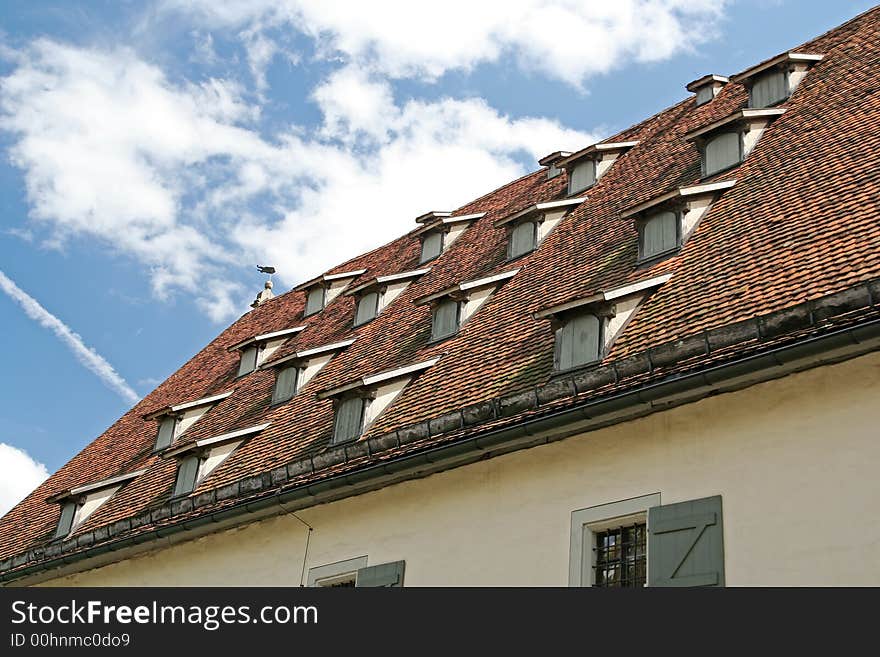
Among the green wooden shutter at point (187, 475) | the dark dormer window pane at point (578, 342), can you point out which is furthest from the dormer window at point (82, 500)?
the dark dormer window pane at point (578, 342)

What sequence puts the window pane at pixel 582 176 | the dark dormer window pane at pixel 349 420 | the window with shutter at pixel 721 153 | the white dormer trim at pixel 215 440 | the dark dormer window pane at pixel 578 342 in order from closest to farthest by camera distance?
the dark dormer window pane at pixel 578 342 < the dark dormer window pane at pixel 349 420 < the window with shutter at pixel 721 153 < the white dormer trim at pixel 215 440 < the window pane at pixel 582 176

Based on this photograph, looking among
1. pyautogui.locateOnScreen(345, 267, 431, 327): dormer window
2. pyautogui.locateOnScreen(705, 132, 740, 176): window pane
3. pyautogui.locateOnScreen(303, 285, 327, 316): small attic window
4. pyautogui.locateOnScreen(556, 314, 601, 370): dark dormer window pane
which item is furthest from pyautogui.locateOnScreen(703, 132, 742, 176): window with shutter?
pyautogui.locateOnScreen(303, 285, 327, 316): small attic window

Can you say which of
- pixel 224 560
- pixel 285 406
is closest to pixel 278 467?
pixel 224 560

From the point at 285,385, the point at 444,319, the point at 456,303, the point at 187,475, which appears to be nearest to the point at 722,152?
the point at 456,303

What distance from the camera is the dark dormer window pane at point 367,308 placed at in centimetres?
1675

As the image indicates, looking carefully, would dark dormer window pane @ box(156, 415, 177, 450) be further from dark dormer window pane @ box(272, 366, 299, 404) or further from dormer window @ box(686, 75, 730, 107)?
dormer window @ box(686, 75, 730, 107)

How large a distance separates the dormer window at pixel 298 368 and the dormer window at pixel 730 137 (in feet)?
16.4

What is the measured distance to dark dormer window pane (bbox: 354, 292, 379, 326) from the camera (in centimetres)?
1675

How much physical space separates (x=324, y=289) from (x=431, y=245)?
2.28 meters

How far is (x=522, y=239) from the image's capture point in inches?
617

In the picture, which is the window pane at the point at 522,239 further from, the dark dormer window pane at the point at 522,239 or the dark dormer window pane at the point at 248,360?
the dark dormer window pane at the point at 248,360

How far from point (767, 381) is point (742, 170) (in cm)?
452
